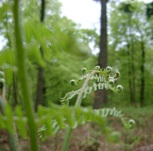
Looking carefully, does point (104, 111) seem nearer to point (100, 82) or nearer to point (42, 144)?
point (100, 82)

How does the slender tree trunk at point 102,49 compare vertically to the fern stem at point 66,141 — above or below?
above

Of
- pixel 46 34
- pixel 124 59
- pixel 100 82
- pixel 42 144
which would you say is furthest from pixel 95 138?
pixel 124 59

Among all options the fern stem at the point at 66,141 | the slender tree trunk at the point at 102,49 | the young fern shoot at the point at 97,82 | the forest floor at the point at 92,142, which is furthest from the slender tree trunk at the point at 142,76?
the fern stem at the point at 66,141

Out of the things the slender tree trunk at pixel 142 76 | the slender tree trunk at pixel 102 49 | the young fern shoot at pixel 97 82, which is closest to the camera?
the young fern shoot at pixel 97 82

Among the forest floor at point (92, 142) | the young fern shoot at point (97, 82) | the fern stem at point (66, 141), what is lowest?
the forest floor at point (92, 142)

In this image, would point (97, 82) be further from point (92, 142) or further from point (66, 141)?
point (92, 142)

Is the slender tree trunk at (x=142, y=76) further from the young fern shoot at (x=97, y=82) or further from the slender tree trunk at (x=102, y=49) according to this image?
the young fern shoot at (x=97, y=82)

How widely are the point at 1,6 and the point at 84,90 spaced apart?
36cm

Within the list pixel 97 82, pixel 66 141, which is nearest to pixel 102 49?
pixel 97 82

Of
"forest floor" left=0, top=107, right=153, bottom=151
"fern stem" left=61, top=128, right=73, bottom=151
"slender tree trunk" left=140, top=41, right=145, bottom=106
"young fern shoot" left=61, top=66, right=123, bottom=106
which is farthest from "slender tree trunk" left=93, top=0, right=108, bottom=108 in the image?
"slender tree trunk" left=140, top=41, right=145, bottom=106

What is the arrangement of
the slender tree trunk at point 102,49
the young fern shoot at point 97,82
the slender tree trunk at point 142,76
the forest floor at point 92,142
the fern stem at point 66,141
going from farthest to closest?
the slender tree trunk at point 142,76 < the slender tree trunk at point 102,49 < the forest floor at point 92,142 < the young fern shoot at point 97,82 < the fern stem at point 66,141

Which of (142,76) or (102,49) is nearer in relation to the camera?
(102,49)

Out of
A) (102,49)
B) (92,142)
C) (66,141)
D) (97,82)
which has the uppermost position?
(102,49)

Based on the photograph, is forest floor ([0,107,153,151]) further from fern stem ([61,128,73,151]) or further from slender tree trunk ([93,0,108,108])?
fern stem ([61,128,73,151])
